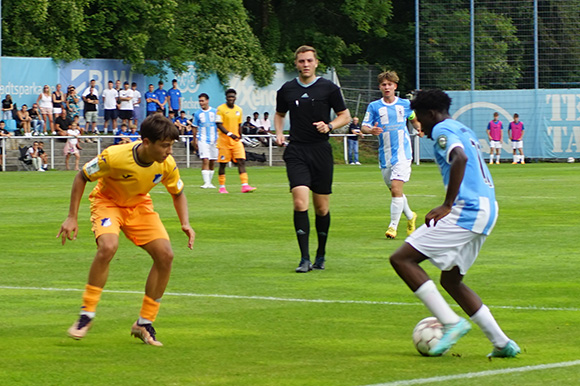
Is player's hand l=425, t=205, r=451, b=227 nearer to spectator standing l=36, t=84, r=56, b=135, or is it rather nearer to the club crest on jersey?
the club crest on jersey

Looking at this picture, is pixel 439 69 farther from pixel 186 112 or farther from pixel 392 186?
pixel 392 186

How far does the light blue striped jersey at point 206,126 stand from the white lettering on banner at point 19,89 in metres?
12.6

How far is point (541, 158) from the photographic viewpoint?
4644cm

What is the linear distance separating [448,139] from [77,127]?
106 feet

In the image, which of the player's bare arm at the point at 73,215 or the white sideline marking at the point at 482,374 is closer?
the white sideline marking at the point at 482,374

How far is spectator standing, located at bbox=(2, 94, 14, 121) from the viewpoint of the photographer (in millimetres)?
36719

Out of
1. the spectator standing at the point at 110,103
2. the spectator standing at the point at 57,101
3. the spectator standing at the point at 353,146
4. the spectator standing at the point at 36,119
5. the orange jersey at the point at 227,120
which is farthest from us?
the spectator standing at the point at 353,146

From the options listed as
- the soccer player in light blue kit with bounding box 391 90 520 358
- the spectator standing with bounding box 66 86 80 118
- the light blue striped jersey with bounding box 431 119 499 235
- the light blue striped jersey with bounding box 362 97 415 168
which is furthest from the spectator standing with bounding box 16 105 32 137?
the light blue striped jersey with bounding box 431 119 499 235

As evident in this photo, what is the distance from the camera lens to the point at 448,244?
678 centimetres

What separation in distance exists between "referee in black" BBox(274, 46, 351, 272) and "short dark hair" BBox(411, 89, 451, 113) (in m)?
4.39

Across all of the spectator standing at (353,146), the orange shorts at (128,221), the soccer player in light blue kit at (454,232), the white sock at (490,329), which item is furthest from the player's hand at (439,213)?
the spectator standing at (353,146)

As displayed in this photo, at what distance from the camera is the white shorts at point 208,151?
27.3m

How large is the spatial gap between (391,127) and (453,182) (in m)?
9.12

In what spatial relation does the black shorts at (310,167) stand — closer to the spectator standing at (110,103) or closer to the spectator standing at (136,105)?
the spectator standing at (110,103)
